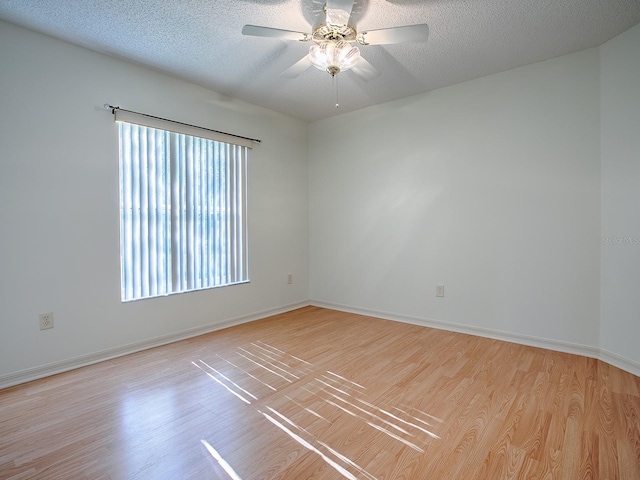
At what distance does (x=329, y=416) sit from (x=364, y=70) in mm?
2757

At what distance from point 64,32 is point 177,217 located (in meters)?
1.55

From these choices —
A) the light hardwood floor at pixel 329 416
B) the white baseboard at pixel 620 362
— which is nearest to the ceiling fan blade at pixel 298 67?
the light hardwood floor at pixel 329 416

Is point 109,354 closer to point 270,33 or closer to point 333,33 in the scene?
point 270,33

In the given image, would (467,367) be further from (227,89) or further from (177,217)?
(227,89)

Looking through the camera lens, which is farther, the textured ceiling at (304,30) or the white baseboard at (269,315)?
the white baseboard at (269,315)

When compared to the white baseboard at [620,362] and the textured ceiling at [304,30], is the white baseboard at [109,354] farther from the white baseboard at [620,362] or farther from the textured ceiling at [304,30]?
the white baseboard at [620,362]

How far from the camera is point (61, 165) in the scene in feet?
7.78

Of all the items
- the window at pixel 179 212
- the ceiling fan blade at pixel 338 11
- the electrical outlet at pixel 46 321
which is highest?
the ceiling fan blade at pixel 338 11

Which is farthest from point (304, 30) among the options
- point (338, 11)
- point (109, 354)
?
point (109, 354)

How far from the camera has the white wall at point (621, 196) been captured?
228 centimetres

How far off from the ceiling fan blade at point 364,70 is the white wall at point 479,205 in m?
0.75

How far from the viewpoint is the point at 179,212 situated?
119 inches

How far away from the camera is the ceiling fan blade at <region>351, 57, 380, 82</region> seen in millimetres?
2711

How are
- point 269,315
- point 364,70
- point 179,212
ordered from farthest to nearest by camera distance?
point 269,315, point 179,212, point 364,70
